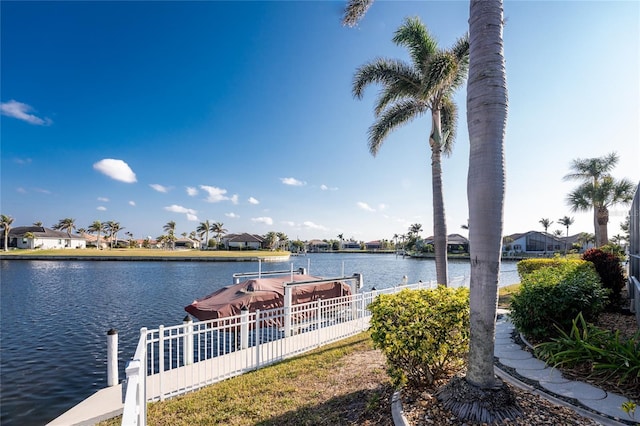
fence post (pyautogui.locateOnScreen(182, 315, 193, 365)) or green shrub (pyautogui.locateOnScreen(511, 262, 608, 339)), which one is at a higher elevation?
green shrub (pyautogui.locateOnScreen(511, 262, 608, 339))

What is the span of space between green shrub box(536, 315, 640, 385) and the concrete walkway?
0.22 metres

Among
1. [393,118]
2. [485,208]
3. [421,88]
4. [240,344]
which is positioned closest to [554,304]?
[485,208]

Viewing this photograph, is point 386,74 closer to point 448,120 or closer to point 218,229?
point 448,120

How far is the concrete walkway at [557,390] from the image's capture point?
3043 mm

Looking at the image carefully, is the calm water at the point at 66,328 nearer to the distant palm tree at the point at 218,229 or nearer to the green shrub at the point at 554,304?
the green shrub at the point at 554,304

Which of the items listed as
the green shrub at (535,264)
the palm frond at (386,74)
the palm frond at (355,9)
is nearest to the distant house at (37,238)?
the palm frond at (386,74)

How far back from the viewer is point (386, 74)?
9820 millimetres

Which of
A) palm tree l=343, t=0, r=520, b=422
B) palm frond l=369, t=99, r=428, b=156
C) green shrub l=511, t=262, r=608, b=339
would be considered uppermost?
palm frond l=369, t=99, r=428, b=156

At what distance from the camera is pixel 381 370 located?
16.9 ft

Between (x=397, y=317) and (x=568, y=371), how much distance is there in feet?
8.59

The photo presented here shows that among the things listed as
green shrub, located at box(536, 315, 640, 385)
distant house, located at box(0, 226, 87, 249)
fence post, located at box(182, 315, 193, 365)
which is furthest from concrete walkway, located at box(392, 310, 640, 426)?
distant house, located at box(0, 226, 87, 249)

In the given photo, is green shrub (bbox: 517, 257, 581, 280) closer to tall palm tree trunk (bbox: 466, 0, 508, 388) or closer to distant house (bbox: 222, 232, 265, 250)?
tall palm tree trunk (bbox: 466, 0, 508, 388)

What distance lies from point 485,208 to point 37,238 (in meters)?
87.9

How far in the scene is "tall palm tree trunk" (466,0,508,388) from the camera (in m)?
3.00
